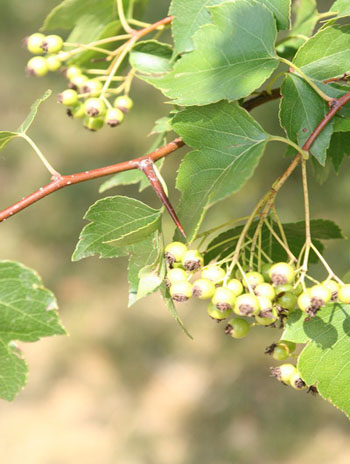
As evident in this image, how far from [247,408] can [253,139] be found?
9.53ft

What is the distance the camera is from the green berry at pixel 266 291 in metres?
1.08

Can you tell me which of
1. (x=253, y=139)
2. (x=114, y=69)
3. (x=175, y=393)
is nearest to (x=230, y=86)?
(x=253, y=139)

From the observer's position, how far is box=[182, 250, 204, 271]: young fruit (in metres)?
1.12

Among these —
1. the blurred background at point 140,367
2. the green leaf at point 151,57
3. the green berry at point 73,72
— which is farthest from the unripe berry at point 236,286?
the blurred background at point 140,367

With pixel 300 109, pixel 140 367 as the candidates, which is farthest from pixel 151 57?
pixel 140 367

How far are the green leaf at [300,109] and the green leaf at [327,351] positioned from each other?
12.0 inches

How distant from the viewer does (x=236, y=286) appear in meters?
1.12

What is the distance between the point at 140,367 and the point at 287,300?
3.04 meters

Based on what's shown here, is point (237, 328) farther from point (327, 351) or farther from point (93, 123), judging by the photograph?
point (93, 123)

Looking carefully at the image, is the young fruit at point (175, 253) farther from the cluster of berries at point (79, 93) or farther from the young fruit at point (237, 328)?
the cluster of berries at point (79, 93)

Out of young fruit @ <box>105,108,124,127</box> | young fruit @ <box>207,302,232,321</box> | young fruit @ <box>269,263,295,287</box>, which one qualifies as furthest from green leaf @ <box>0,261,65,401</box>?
young fruit @ <box>105,108,124,127</box>

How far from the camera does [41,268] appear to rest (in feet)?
14.5

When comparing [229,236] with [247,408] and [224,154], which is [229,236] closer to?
[224,154]

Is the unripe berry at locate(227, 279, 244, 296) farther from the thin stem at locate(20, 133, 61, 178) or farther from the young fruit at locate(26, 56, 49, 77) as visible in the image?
the young fruit at locate(26, 56, 49, 77)
